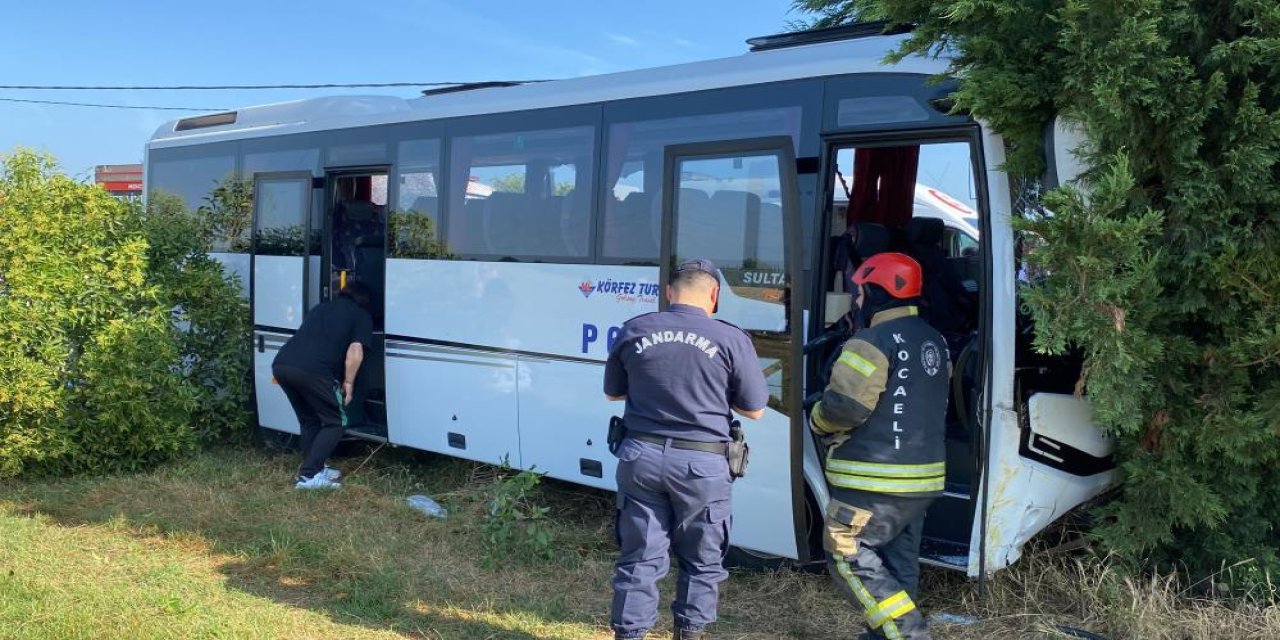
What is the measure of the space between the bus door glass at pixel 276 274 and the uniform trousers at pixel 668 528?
5.62 m

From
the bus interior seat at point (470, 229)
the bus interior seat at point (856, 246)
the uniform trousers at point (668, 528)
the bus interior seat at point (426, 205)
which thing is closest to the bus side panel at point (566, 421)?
the bus interior seat at point (470, 229)

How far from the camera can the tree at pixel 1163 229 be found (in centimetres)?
444

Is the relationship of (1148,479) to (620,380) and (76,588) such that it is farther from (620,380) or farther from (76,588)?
(76,588)

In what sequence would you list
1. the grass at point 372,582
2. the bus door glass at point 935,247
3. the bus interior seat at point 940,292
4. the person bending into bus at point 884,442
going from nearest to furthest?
1. the person bending into bus at point 884,442
2. the grass at point 372,582
3. the bus door glass at point 935,247
4. the bus interior seat at point 940,292

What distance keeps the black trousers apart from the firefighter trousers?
4876 millimetres

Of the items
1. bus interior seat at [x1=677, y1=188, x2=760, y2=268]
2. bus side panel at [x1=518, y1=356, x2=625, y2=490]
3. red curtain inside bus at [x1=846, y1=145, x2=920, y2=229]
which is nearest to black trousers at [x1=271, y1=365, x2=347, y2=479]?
bus side panel at [x1=518, y1=356, x2=625, y2=490]

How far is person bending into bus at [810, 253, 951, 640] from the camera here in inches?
185

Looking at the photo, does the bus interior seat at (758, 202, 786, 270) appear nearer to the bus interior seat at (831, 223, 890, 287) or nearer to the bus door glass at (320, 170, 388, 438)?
the bus interior seat at (831, 223, 890, 287)

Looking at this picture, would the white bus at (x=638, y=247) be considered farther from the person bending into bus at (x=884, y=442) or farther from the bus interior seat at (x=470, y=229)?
the person bending into bus at (x=884, y=442)

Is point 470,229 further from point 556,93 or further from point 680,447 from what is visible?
point 680,447

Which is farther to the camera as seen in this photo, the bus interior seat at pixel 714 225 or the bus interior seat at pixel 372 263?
the bus interior seat at pixel 372 263

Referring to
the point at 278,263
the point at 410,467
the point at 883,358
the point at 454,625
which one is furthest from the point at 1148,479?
the point at 278,263

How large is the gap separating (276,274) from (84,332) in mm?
1681

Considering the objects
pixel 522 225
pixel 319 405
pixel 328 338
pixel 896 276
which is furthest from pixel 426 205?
pixel 896 276
